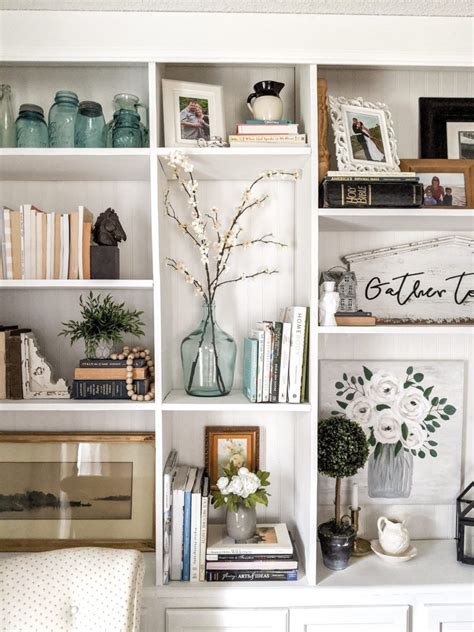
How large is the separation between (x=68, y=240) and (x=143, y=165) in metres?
0.32

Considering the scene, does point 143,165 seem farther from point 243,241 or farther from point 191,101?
point 243,241

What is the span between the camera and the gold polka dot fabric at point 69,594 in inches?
53.7

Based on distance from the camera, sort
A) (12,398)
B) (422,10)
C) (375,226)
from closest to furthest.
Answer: (422,10) → (12,398) → (375,226)

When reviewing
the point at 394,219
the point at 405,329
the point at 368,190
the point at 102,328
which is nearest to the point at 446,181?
the point at 394,219

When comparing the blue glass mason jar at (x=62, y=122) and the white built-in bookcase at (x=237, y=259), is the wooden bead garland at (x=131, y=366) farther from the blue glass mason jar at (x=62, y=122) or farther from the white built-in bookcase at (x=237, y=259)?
the blue glass mason jar at (x=62, y=122)

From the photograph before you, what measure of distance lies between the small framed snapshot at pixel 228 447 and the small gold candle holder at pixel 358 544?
1.18ft

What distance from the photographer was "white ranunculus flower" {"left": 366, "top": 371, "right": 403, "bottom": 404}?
195 cm

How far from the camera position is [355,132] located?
1704 mm

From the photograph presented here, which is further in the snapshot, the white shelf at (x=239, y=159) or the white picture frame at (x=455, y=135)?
the white picture frame at (x=455, y=135)

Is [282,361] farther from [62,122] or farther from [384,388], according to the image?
[62,122]

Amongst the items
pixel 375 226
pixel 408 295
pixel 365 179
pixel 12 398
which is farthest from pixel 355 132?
pixel 12 398

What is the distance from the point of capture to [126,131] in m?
1.68

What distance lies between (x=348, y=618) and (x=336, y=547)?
193 millimetres

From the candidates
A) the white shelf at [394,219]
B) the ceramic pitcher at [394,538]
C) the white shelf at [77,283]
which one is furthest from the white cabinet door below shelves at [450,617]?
the white shelf at [77,283]
